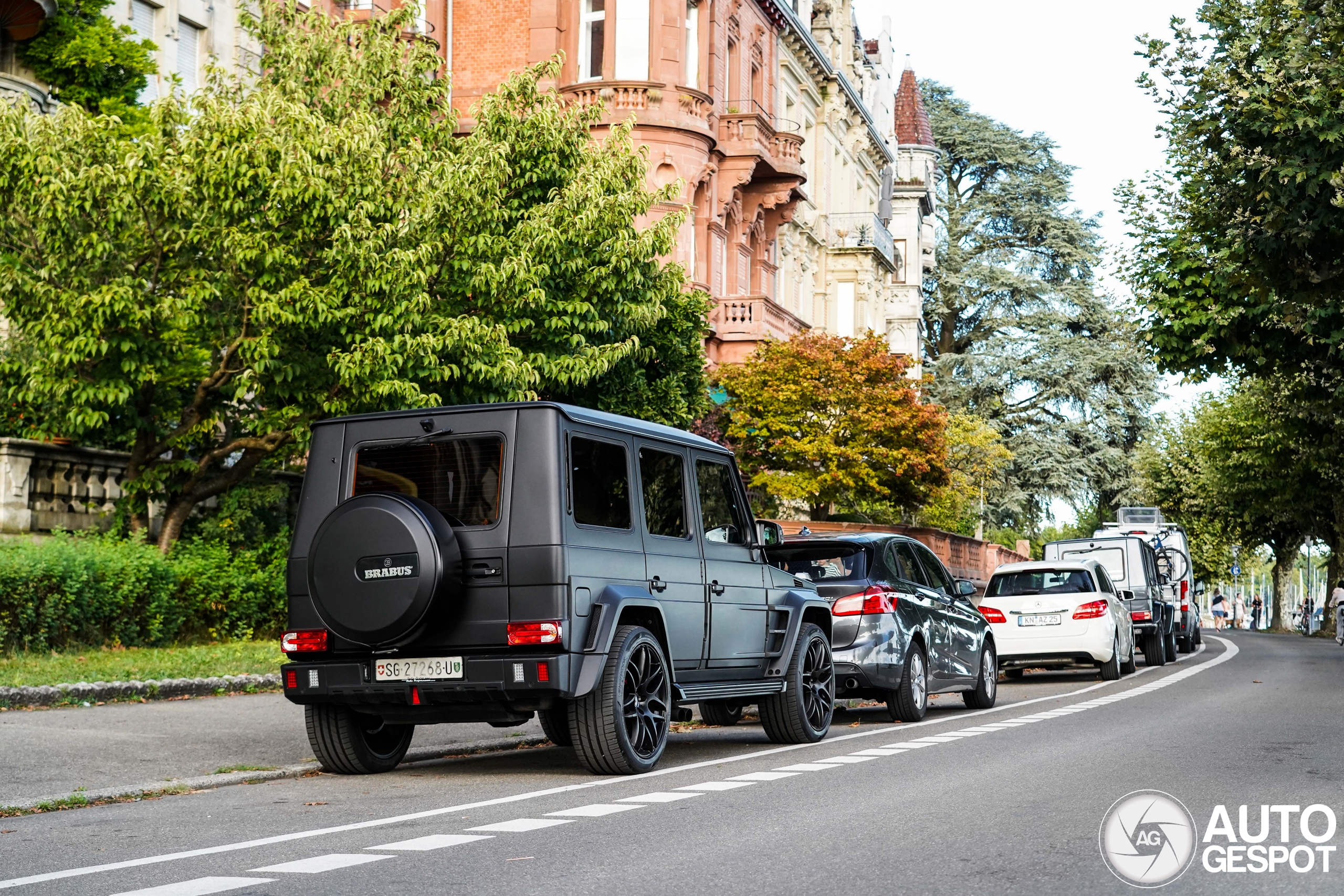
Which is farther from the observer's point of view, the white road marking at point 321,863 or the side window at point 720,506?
the side window at point 720,506

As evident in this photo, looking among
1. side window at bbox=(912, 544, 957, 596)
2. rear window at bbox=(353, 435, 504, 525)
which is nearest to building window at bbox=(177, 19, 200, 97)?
side window at bbox=(912, 544, 957, 596)

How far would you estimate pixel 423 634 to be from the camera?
10.1 meters

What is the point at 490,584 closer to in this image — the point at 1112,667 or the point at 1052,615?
the point at 1052,615

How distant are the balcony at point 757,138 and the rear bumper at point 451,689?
28.1m

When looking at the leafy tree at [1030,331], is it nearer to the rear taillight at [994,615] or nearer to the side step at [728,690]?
the rear taillight at [994,615]

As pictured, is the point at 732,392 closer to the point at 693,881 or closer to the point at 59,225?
the point at 59,225

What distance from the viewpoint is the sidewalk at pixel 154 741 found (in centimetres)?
1038

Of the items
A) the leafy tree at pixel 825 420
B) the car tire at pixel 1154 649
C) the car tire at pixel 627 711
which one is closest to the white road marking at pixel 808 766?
the car tire at pixel 627 711

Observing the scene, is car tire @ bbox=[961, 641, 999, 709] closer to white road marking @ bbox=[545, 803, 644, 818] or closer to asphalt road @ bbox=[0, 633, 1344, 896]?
asphalt road @ bbox=[0, 633, 1344, 896]

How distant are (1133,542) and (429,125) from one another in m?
15.6

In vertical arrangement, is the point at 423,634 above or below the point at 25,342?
below

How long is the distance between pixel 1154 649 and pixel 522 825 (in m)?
22.6

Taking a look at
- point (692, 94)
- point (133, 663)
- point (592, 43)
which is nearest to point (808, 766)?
point (133, 663)

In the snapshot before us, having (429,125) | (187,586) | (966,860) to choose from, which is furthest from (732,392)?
(966,860)
